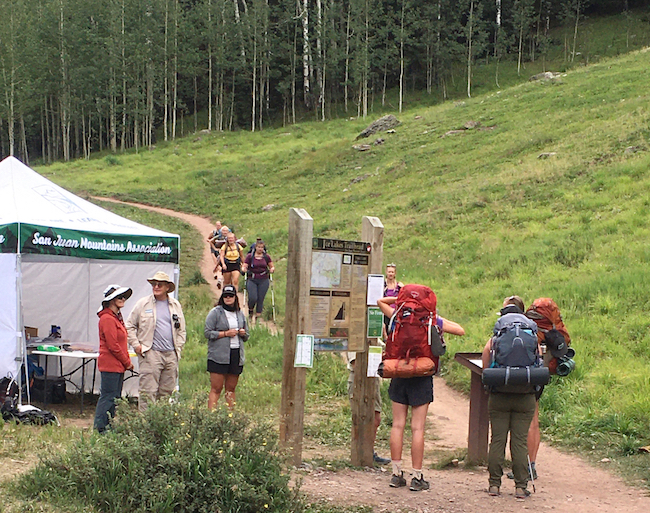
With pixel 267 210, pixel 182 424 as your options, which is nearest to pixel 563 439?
pixel 182 424

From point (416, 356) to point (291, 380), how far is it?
3.99 feet

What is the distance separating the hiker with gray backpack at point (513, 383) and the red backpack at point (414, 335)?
52 cm

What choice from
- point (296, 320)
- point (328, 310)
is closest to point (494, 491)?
point (328, 310)

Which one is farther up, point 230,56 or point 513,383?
point 230,56

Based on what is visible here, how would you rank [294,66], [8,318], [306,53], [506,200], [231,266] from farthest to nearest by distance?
[294,66] < [306,53] < [506,200] < [231,266] < [8,318]

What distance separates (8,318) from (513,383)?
19.8 ft

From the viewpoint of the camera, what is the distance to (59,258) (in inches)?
406

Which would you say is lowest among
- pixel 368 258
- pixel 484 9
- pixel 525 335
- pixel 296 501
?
pixel 296 501

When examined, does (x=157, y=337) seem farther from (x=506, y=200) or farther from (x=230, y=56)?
(x=230, y=56)

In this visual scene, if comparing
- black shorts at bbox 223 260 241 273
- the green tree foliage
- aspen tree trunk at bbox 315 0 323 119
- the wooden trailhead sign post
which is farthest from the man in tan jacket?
aspen tree trunk at bbox 315 0 323 119

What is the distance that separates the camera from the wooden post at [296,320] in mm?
6836

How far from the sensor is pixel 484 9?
73875 mm

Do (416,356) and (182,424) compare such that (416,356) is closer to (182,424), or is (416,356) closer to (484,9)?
(182,424)

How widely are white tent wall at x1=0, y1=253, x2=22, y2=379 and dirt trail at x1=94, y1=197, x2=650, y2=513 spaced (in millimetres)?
3672
